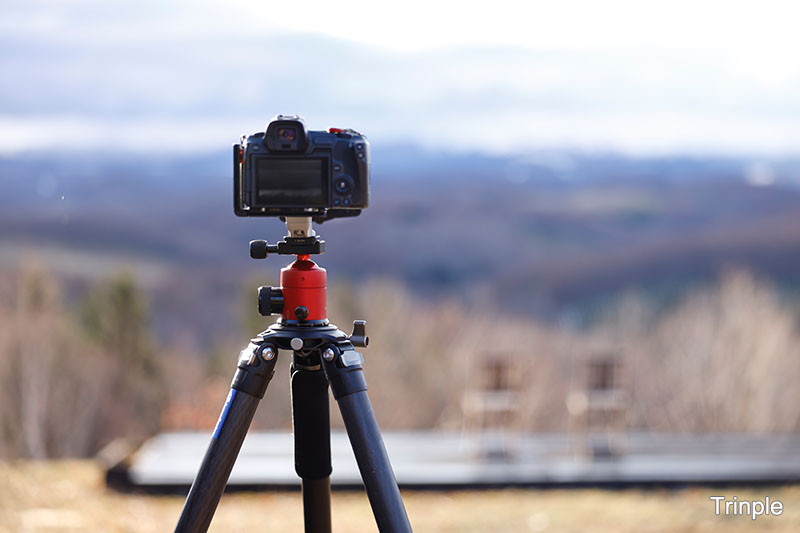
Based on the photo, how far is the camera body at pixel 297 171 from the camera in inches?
68.0

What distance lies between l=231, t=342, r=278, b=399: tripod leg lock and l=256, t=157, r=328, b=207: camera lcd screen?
312 mm

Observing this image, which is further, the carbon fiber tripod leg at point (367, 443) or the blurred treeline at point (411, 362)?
the blurred treeline at point (411, 362)

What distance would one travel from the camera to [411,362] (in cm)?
2178

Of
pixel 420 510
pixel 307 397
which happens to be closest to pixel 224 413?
pixel 307 397

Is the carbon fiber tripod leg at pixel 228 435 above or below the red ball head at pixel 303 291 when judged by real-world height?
below

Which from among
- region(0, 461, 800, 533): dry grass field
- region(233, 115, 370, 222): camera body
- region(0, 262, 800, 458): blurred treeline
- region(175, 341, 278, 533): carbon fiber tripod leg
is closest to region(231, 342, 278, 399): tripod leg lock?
region(175, 341, 278, 533): carbon fiber tripod leg

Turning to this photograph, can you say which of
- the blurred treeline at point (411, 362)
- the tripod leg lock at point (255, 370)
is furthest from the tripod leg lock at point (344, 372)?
the blurred treeline at point (411, 362)

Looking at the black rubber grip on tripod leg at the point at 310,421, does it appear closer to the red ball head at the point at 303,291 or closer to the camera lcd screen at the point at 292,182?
the red ball head at the point at 303,291

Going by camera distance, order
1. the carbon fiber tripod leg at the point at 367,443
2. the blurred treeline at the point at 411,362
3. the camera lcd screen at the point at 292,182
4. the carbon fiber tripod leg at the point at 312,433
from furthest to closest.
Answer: the blurred treeline at the point at 411,362
the carbon fiber tripod leg at the point at 312,433
the camera lcd screen at the point at 292,182
the carbon fiber tripod leg at the point at 367,443

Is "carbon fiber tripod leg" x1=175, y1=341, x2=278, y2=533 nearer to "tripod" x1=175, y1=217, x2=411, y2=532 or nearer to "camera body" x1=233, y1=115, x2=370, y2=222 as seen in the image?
"tripod" x1=175, y1=217, x2=411, y2=532

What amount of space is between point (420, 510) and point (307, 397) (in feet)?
9.53

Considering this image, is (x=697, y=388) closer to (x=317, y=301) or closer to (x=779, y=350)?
(x=779, y=350)

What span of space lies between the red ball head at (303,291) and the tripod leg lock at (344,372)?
12 centimetres

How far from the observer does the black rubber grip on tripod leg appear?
6.22ft
